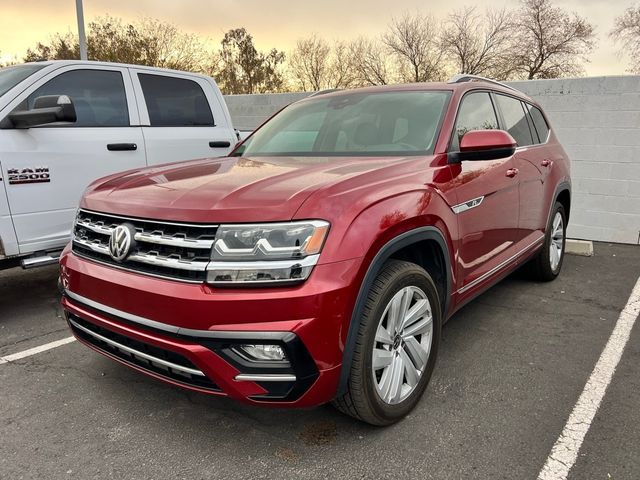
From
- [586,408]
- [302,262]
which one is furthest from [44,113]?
[586,408]

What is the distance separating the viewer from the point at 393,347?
2.43 metres

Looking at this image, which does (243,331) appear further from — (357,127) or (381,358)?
(357,127)

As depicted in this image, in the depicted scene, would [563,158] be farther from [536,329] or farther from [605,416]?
[605,416]

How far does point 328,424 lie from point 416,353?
59 centimetres

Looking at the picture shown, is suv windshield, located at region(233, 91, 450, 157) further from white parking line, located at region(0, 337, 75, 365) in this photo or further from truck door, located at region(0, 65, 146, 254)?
white parking line, located at region(0, 337, 75, 365)

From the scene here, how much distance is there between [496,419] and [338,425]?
825mm

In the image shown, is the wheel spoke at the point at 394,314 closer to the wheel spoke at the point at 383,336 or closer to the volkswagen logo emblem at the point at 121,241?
the wheel spoke at the point at 383,336

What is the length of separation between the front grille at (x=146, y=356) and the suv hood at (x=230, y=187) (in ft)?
1.91

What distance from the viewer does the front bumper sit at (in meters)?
1.96

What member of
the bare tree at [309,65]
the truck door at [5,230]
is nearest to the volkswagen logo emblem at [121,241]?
the truck door at [5,230]

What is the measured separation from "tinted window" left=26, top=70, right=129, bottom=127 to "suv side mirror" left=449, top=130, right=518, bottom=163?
125 inches

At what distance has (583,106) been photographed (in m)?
6.89

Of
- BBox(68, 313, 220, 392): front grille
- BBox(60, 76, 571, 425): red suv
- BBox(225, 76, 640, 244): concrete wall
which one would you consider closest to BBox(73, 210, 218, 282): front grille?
BBox(60, 76, 571, 425): red suv

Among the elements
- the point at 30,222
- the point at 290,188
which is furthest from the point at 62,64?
the point at 290,188
